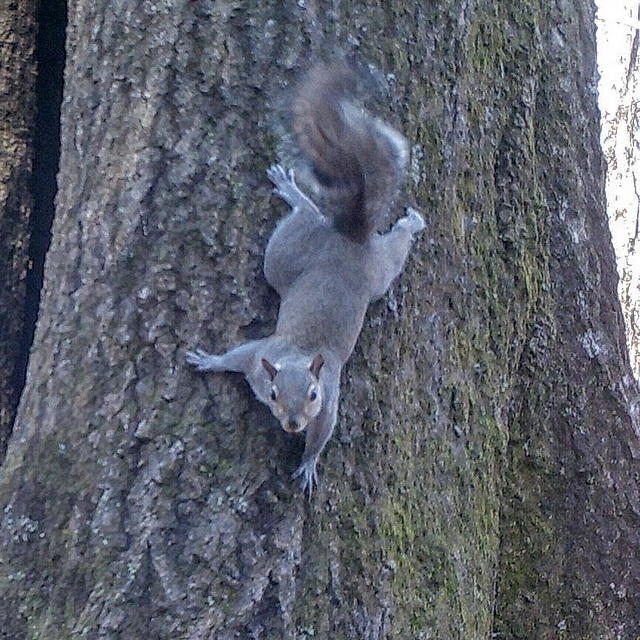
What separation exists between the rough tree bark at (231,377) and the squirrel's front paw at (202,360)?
2 cm

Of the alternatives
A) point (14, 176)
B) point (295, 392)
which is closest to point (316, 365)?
point (295, 392)

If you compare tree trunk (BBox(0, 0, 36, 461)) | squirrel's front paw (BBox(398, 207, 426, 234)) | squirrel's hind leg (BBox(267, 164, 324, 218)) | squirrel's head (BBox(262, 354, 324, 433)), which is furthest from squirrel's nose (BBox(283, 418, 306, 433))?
tree trunk (BBox(0, 0, 36, 461))

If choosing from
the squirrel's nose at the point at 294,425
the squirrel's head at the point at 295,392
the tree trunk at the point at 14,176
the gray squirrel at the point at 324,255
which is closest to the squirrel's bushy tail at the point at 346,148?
the gray squirrel at the point at 324,255

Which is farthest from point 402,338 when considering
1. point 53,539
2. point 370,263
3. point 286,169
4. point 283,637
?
point 53,539

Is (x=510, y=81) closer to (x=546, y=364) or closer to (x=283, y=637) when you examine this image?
(x=546, y=364)

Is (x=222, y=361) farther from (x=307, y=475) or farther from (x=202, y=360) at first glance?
(x=307, y=475)

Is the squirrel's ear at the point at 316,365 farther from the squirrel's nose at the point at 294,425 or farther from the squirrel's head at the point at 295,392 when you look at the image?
the squirrel's nose at the point at 294,425

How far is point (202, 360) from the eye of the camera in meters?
1.80

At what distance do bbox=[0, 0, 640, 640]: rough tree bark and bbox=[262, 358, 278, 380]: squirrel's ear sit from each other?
0.06 metres

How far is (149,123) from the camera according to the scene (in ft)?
6.23

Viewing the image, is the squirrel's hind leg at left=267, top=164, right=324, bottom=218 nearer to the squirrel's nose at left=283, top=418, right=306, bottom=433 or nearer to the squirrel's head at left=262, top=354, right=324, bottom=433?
the squirrel's head at left=262, top=354, right=324, bottom=433

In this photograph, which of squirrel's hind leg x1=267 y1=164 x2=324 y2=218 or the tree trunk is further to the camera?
the tree trunk

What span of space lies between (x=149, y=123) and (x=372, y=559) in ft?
3.19

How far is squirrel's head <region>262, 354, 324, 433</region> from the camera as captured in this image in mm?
1817
